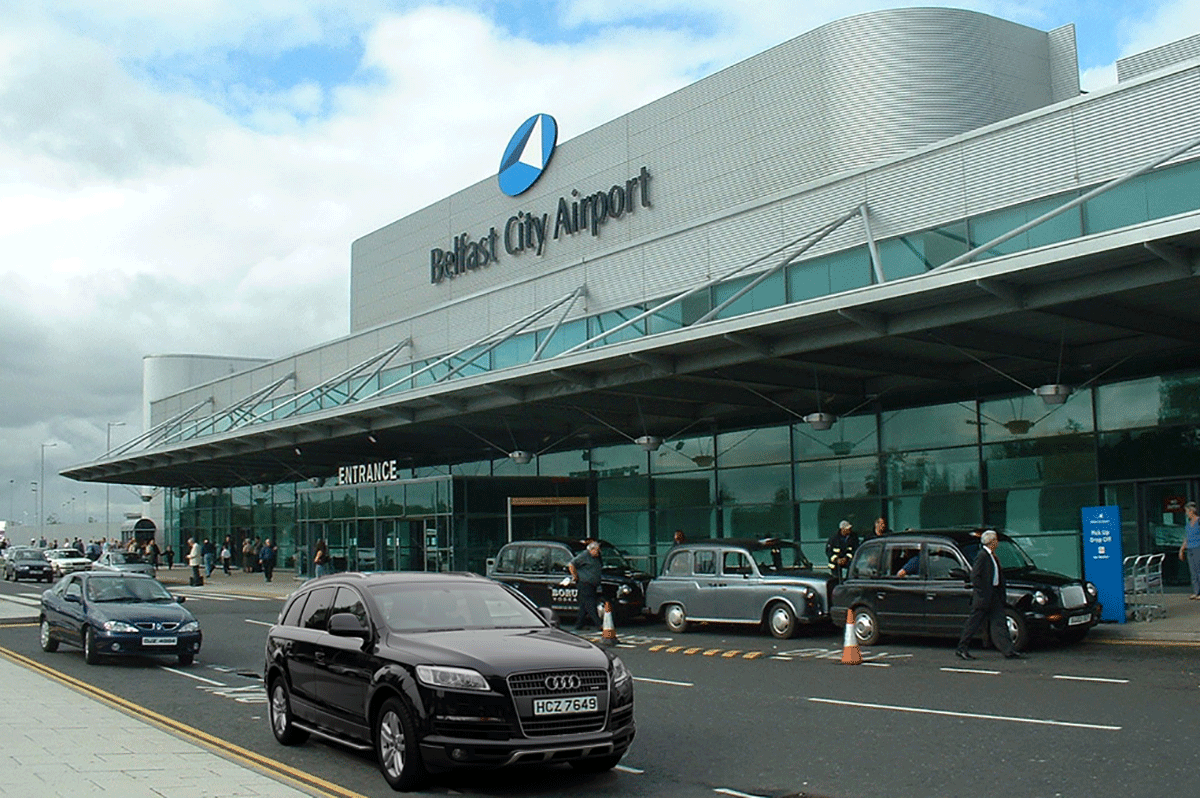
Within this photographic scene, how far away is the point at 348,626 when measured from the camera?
9.50 meters

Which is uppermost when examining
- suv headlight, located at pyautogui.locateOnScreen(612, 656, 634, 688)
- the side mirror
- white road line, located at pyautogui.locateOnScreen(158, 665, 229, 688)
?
the side mirror

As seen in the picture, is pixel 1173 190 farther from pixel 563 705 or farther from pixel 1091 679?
pixel 563 705

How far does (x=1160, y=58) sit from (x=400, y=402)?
19756 mm

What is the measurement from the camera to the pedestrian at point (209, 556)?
51.4 m

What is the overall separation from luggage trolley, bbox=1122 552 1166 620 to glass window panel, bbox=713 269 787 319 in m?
8.78

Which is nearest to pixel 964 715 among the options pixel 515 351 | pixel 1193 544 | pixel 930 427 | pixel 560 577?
pixel 1193 544

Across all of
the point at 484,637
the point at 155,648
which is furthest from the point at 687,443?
the point at 484,637

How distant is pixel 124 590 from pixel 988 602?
13.0 meters

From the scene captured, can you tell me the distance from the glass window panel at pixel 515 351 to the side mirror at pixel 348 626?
24016 millimetres

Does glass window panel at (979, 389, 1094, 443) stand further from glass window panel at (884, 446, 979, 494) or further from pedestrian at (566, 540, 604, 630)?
pedestrian at (566, 540, 604, 630)

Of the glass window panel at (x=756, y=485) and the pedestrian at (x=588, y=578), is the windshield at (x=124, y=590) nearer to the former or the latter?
the pedestrian at (x=588, y=578)

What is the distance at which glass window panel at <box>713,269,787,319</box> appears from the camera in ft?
85.4

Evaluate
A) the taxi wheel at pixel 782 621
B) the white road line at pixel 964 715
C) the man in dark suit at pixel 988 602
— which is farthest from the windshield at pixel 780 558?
the white road line at pixel 964 715

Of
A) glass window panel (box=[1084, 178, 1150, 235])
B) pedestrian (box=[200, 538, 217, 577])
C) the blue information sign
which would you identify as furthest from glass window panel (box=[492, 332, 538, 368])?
pedestrian (box=[200, 538, 217, 577])
